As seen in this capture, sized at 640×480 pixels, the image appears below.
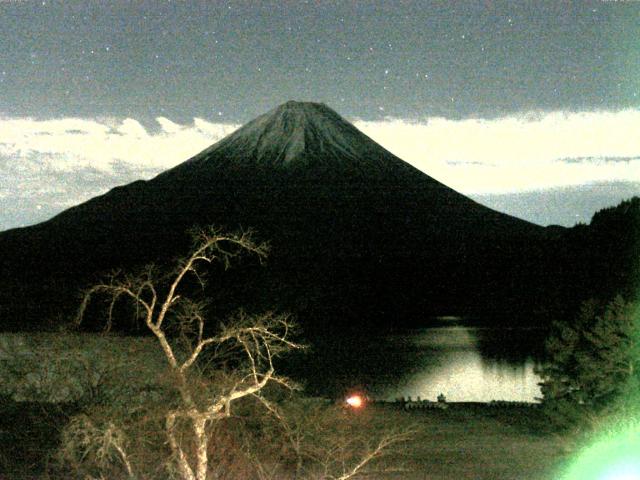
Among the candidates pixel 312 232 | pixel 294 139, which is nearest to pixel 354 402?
pixel 312 232

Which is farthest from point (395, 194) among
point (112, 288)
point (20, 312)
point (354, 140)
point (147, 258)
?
point (112, 288)

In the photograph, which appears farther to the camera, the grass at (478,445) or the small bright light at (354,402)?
the small bright light at (354,402)

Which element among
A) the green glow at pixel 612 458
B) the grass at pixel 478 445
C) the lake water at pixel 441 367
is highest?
the green glow at pixel 612 458

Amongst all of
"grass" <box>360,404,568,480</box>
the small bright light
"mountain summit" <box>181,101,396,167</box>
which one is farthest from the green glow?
"mountain summit" <box>181,101,396,167</box>

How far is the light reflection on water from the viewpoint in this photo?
26.7 m

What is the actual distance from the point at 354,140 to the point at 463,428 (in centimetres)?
11223

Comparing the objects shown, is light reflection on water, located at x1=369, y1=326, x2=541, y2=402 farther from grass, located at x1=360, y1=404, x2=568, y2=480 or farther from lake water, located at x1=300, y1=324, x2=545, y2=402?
grass, located at x1=360, y1=404, x2=568, y2=480

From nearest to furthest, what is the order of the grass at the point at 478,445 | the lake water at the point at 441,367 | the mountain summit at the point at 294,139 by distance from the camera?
the grass at the point at 478,445 → the lake water at the point at 441,367 → the mountain summit at the point at 294,139

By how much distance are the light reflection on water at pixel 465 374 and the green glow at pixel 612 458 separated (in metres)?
9.13

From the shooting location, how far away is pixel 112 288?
6547mm

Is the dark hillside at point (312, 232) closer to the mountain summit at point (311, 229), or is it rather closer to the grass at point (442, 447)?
the mountain summit at point (311, 229)

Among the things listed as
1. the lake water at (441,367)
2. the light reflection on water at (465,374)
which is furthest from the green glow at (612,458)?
the light reflection on water at (465,374)

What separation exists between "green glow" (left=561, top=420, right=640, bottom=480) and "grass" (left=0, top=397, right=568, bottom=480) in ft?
1.10

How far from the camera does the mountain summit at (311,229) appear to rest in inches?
3031
